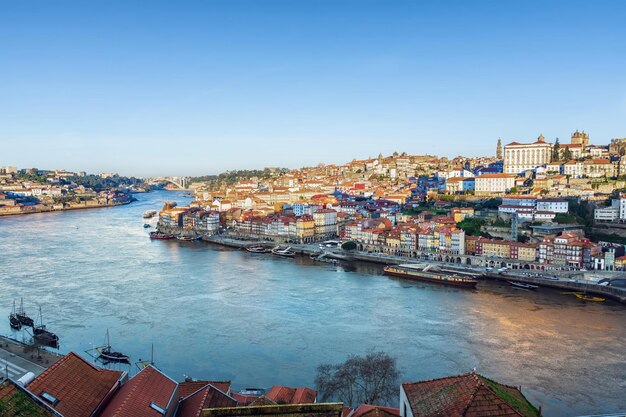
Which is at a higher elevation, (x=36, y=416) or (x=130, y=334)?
(x=36, y=416)

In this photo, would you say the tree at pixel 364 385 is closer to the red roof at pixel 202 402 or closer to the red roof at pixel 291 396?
the red roof at pixel 291 396

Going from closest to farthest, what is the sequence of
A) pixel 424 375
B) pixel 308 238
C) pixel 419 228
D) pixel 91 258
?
1. pixel 424 375
2. pixel 91 258
3. pixel 419 228
4. pixel 308 238

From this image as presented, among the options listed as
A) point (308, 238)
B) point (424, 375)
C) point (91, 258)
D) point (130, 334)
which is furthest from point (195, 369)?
point (308, 238)

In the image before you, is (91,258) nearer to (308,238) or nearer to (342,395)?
(308,238)

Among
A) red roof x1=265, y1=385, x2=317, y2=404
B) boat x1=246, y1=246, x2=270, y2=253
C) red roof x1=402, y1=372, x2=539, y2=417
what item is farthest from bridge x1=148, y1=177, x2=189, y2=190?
red roof x1=402, y1=372, x2=539, y2=417

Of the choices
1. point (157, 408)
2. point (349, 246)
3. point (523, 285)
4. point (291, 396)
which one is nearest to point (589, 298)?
point (523, 285)

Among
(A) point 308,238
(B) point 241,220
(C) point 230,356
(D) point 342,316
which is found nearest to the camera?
(C) point 230,356

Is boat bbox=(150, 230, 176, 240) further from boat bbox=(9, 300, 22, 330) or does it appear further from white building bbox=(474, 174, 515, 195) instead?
boat bbox=(9, 300, 22, 330)
